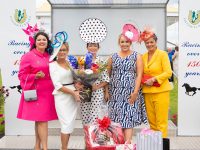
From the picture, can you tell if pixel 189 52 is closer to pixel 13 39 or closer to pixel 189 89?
pixel 189 89

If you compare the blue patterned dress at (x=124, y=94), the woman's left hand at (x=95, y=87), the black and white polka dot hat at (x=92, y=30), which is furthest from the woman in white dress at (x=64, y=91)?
the blue patterned dress at (x=124, y=94)

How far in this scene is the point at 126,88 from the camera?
16.8ft

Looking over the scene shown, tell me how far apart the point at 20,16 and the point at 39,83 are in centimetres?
179

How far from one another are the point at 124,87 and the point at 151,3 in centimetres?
434

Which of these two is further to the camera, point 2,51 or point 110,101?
point 2,51

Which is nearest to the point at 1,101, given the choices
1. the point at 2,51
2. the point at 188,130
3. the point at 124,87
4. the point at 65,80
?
the point at 2,51

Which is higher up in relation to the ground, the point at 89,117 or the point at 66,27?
the point at 66,27

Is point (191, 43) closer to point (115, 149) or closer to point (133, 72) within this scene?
point (133, 72)

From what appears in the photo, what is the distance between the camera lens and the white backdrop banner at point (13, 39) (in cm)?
658

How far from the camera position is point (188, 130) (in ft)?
22.4

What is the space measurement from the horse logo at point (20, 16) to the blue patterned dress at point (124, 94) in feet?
6.75

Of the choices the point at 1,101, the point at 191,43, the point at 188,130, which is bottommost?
the point at 188,130

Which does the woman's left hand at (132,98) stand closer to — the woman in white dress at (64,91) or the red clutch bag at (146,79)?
the red clutch bag at (146,79)

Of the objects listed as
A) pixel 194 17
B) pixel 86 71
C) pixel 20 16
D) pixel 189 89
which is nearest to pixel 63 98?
pixel 86 71
